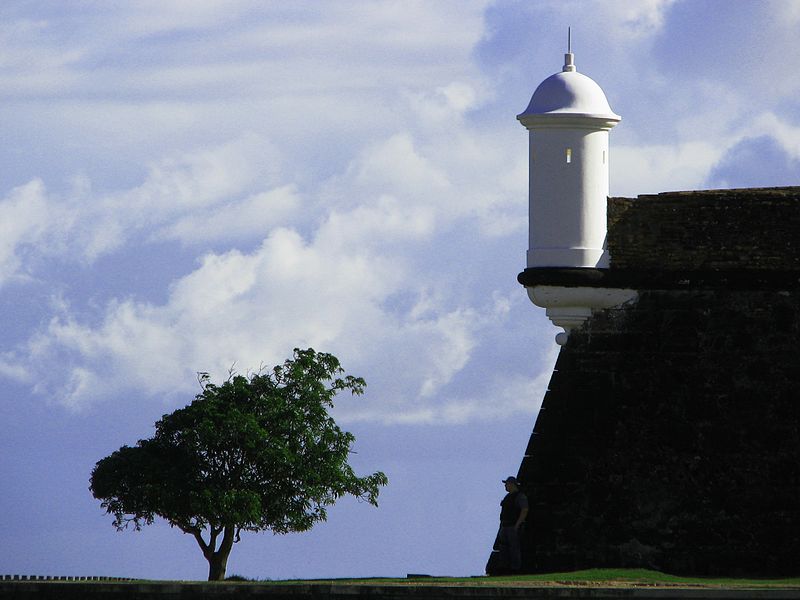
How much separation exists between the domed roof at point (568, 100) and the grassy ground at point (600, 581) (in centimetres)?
549

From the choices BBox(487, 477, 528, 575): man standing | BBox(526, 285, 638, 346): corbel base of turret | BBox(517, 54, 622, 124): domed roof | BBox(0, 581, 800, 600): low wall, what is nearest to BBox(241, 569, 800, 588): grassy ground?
BBox(0, 581, 800, 600): low wall

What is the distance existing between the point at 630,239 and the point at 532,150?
1.61m

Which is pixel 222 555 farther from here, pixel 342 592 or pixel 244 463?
pixel 342 592

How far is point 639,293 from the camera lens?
21594 mm

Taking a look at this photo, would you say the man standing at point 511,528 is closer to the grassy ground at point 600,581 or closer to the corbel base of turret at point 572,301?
the grassy ground at point 600,581

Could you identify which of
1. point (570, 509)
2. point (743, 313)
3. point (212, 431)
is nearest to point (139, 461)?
point (212, 431)

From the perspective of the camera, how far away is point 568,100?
21500 mm

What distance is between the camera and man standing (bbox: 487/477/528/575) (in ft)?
67.4

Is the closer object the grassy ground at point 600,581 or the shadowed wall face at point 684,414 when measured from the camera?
the grassy ground at point 600,581

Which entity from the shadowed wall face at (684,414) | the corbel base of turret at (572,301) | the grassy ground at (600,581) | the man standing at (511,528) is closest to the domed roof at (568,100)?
the shadowed wall face at (684,414)

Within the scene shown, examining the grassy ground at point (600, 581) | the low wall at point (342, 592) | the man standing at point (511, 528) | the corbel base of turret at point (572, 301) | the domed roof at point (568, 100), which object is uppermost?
the domed roof at point (568, 100)

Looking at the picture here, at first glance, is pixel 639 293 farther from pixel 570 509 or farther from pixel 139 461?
pixel 139 461

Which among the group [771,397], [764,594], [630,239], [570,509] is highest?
[630,239]

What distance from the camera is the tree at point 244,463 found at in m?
25.5
